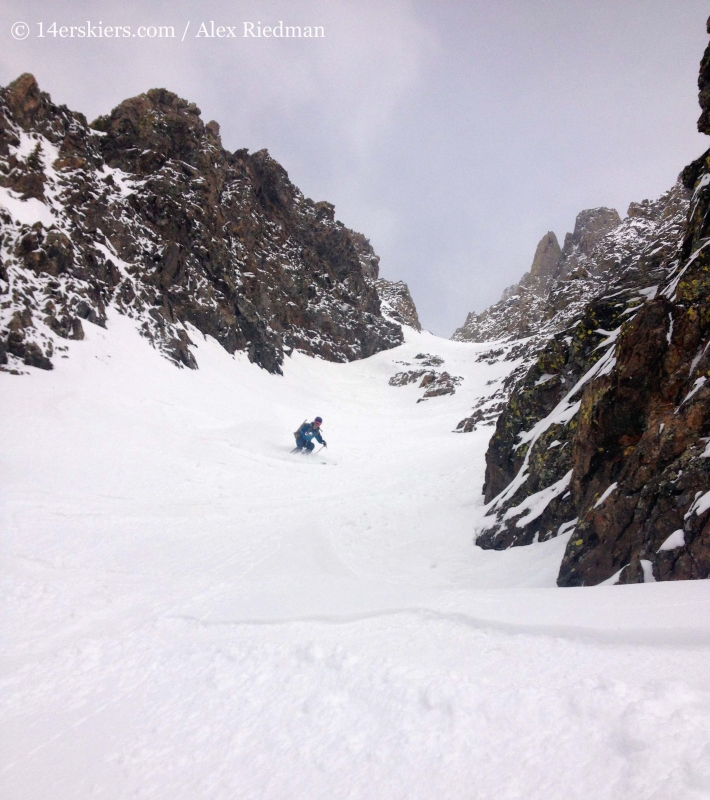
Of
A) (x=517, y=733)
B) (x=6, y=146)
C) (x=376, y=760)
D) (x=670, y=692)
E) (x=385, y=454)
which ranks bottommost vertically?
(x=376, y=760)

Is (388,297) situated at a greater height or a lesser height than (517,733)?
greater

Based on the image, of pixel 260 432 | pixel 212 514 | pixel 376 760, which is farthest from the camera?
pixel 260 432

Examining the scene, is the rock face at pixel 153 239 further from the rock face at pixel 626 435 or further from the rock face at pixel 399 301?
the rock face at pixel 399 301

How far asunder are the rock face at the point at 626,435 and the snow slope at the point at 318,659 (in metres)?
0.62

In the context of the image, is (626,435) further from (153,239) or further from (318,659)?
(153,239)

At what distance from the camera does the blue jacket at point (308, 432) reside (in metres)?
17.0

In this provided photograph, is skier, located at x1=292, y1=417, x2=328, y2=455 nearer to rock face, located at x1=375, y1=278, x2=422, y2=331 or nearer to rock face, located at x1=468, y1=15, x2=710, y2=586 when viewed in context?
rock face, located at x1=468, y1=15, x2=710, y2=586

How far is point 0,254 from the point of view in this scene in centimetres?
1881

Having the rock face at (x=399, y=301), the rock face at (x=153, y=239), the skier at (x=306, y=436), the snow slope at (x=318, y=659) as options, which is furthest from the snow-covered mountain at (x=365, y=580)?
the rock face at (x=399, y=301)

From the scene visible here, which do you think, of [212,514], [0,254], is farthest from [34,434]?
Answer: [0,254]

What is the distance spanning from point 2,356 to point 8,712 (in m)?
15.3

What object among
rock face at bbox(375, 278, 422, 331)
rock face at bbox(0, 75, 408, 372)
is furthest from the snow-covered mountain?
rock face at bbox(375, 278, 422, 331)

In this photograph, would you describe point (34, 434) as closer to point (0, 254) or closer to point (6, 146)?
point (0, 254)

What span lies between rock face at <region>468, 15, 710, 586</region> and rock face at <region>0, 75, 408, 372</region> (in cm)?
1689
